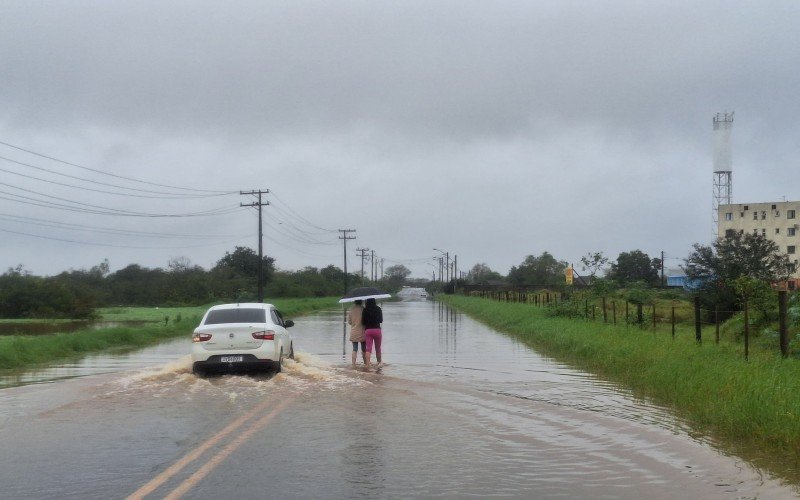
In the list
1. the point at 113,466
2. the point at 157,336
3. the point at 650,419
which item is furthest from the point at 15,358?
the point at 650,419

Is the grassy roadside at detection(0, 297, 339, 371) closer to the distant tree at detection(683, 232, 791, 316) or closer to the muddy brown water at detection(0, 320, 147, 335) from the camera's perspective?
the muddy brown water at detection(0, 320, 147, 335)

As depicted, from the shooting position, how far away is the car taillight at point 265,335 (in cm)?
1614

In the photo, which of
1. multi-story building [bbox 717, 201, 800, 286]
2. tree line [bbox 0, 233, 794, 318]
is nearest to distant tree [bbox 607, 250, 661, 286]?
tree line [bbox 0, 233, 794, 318]

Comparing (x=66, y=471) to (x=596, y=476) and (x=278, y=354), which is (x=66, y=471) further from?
(x=278, y=354)

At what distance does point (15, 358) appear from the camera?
20.4 m

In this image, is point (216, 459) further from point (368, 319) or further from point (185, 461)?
point (368, 319)

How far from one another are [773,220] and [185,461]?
11625 centimetres

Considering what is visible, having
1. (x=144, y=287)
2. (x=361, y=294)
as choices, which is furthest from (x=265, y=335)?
(x=144, y=287)

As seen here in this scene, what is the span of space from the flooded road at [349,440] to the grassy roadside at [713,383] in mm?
488

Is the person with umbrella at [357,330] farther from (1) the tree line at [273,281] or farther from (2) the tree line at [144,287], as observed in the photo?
(2) the tree line at [144,287]

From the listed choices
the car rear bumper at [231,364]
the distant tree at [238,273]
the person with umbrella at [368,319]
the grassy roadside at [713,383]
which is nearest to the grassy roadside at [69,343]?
the car rear bumper at [231,364]

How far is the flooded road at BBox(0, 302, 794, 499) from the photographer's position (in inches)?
279

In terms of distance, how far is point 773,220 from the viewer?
110500 millimetres

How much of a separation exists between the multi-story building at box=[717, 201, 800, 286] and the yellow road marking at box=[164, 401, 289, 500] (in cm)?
10873
